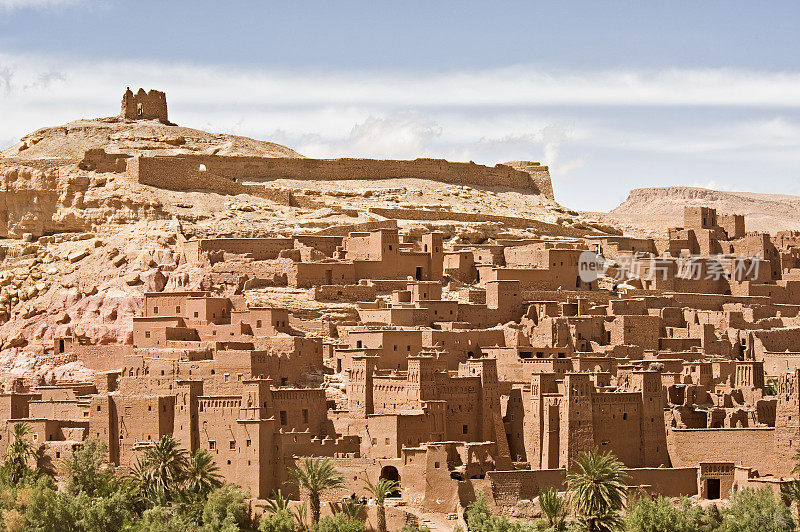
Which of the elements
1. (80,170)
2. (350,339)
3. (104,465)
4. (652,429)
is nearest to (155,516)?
(104,465)

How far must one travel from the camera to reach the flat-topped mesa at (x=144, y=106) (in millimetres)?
77188

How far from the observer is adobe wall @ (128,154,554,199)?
215 ft

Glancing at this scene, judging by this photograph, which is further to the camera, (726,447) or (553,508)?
(726,447)

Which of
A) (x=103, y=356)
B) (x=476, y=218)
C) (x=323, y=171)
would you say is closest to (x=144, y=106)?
(x=323, y=171)

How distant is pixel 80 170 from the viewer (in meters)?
64.8

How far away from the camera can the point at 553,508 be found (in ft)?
Answer: 143

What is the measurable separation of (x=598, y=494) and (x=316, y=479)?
25.0ft

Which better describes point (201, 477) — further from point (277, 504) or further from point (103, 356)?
point (103, 356)

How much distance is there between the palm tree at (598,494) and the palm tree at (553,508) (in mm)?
413

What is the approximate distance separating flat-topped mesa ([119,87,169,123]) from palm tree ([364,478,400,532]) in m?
37.4

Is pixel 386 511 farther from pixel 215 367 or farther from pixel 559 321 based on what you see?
pixel 559 321

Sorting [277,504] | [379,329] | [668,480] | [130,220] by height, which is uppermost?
[130,220]

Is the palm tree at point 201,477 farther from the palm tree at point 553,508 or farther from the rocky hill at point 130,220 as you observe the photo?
the rocky hill at point 130,220

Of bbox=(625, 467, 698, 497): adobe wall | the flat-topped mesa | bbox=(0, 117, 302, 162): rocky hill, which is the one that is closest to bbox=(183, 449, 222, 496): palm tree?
bbox=(625, 467, 698, 497): adobe wall
